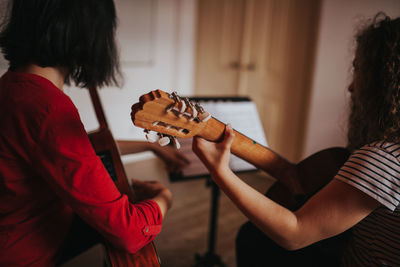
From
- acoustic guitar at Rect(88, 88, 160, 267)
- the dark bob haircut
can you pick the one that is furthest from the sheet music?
the dark bob haircut

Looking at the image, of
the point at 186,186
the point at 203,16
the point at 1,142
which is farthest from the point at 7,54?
the point at 203,16

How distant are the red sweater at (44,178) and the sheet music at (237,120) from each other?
72cm

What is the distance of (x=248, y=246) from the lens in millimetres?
1288

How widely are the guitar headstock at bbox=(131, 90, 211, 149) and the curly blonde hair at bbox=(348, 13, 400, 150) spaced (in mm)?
501

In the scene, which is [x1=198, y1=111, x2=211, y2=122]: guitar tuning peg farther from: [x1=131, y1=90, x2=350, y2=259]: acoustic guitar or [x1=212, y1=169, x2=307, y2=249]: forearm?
[x1=212, y1=169, x2=307, y2=249]: forearm

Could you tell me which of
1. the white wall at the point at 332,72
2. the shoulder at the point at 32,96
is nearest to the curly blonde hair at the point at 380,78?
the shoulder at the point at 32,96

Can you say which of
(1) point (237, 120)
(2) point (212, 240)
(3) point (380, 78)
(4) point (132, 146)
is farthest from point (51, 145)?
(2) point (212, 240)

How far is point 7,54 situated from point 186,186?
2216 mm

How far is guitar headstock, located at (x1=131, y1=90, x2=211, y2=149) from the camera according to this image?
65cm

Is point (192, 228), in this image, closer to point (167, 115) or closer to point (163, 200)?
point (163, 200)

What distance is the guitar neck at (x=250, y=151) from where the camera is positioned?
2.68ft

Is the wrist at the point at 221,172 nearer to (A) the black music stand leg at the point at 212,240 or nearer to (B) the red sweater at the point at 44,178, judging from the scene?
(B) the red sweater at the point at 44,178

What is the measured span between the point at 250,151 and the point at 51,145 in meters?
0.58

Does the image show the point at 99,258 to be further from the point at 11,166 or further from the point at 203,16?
the point at 203,16
